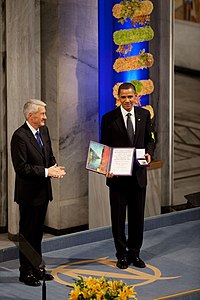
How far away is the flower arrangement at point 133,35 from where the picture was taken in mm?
7664

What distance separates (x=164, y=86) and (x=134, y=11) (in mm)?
1010

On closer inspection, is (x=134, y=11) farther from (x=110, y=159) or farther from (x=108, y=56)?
(x=110, y=159)

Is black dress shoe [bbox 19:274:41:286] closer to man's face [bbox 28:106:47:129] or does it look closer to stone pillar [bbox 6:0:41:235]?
man's face [bbox 28:106:47:129]

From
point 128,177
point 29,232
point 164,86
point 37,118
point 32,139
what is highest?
point 164,86

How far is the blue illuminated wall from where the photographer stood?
7.76 m

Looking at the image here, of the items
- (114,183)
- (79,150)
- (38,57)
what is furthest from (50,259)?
(38,57)

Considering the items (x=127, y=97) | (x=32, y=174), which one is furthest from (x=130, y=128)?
(x=32, y=174)

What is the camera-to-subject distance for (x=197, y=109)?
874 cm

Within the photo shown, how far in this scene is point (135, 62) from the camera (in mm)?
7746

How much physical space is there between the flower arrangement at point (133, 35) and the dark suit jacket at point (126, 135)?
6.40ft

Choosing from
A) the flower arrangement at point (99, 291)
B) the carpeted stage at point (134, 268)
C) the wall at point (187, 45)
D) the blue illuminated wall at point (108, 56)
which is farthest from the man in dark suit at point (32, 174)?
the wall at point (187, 45)

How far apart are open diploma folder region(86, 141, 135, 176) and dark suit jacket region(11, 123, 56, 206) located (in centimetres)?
54

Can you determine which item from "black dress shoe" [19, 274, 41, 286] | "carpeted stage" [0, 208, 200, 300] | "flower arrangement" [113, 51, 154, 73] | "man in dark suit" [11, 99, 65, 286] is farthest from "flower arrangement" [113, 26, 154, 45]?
"black dress shoe" [19, 274, 41, 286]

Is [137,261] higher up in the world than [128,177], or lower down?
lower down
